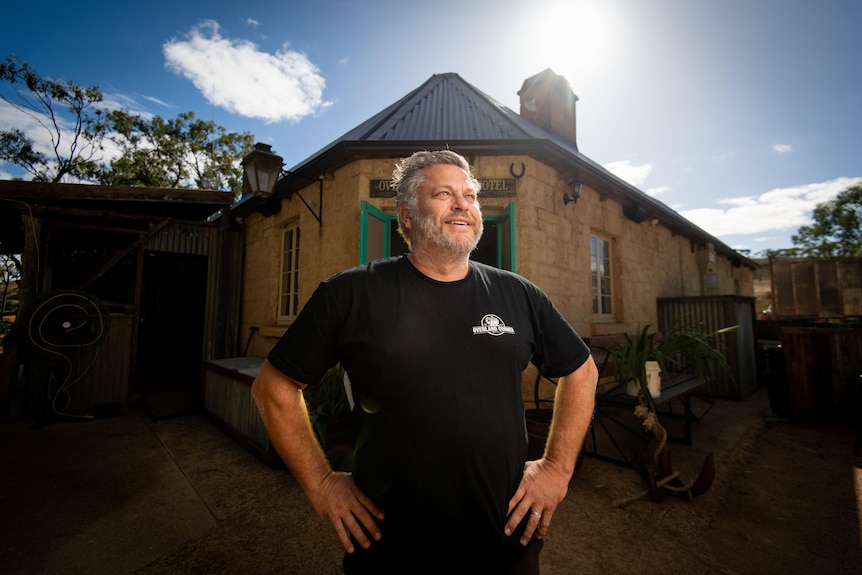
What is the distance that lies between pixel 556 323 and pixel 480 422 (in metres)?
0.50

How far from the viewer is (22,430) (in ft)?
14.5

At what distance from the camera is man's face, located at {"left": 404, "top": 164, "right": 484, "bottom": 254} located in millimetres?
1315

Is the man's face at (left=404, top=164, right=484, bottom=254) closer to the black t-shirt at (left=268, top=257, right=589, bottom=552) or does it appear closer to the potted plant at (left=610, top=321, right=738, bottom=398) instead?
the black t-shirt at (left=268, top=257, right=589, bottom=552)

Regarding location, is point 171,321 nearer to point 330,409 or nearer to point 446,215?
point 330,409

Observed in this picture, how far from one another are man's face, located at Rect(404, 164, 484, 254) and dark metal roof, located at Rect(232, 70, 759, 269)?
3.31 m

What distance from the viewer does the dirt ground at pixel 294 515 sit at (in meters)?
2.17

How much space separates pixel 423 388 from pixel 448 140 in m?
4.30

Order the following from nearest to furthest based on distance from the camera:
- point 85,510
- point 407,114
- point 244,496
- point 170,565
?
point 170,565
point 85,510
point 244,496
point 407,114

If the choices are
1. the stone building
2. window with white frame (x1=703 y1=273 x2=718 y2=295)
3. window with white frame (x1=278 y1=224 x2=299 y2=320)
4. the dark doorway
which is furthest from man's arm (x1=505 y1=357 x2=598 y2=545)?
window with white frame (x1=703 y1=273 x2=718 y2=295)

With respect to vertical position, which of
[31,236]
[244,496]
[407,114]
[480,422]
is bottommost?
[244,496]

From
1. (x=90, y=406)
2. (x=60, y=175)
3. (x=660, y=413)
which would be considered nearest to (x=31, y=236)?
(x=90, y=406)

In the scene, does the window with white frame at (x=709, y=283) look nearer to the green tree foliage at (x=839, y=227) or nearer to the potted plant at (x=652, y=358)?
the potted plant at (x=652, y=358)

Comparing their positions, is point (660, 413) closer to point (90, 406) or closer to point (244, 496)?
Result: point (244, 496)

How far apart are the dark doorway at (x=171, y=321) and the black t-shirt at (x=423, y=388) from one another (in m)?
7.54
